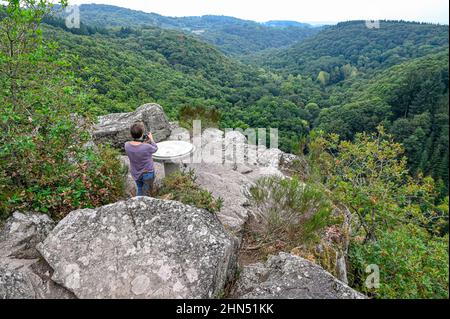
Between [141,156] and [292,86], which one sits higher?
[141,156]

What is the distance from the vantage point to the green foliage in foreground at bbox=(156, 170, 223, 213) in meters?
3.92

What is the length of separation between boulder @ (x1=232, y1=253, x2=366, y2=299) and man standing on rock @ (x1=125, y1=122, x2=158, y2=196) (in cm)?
218

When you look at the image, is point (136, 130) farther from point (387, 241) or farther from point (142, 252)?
point (387, 241)

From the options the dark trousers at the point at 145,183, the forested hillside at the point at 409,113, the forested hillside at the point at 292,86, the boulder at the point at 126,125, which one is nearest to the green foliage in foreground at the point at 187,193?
the dark trousers at the point at 145,183

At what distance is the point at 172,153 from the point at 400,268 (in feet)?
14.4

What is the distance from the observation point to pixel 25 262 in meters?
3.33

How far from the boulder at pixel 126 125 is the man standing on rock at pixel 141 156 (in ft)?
11.0

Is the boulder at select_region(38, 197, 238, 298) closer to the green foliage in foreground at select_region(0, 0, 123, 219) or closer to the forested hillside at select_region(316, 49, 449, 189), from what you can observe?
the green foliage in foreground at select_region(0, 0, 123, 219)

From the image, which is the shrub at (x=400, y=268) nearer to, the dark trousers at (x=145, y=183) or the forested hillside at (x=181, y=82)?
the dark trousers at (x=145, y=183)

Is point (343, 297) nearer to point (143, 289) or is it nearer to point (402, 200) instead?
point (143, 289)

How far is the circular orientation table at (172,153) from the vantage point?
5367 mm

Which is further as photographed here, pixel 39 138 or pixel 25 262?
pixel 39 138

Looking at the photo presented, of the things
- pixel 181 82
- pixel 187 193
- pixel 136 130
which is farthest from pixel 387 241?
pixel 181 82
